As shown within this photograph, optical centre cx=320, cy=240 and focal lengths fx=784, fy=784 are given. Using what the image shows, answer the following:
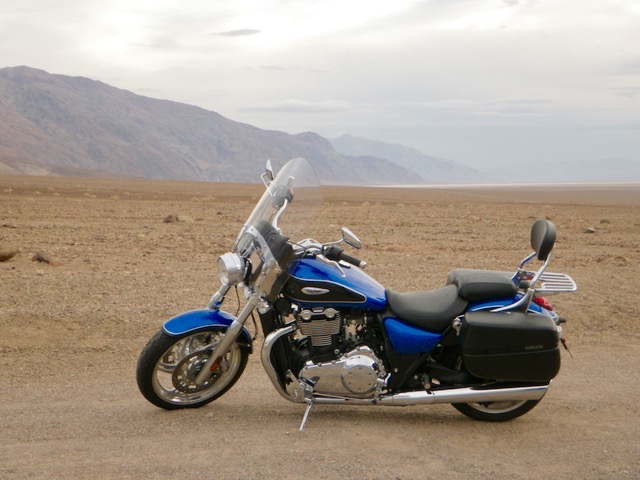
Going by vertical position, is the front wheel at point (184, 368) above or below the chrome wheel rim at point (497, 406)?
above

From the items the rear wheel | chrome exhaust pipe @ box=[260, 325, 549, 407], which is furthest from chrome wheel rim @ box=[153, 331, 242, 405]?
the rear wheel

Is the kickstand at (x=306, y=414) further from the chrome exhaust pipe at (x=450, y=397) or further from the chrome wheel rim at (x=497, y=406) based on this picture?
the chrome wheel rim at (x=497, y=406)

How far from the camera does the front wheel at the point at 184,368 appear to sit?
589 cm

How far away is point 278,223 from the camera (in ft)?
19.1

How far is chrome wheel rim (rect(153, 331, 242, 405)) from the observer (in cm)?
599

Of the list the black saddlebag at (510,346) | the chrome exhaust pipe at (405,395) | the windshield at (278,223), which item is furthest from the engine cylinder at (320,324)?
the black saddlebag at (510,346)

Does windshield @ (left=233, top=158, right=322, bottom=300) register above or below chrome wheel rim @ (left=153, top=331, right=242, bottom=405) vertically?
above

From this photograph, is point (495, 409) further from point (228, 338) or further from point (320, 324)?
point (228, 338)

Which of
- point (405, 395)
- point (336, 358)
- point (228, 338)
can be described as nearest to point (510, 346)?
point (405, 395)

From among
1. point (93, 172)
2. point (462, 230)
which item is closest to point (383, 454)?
point (462, 230)

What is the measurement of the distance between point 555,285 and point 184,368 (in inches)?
113

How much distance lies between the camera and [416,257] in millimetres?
15250

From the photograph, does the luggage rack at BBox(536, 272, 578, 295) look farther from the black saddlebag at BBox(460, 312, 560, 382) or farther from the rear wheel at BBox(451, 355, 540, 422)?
the rear wheel at BBox(451, 355, 540, 422)

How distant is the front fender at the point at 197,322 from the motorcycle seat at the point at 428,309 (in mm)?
1210
